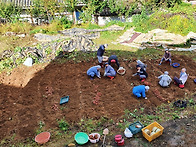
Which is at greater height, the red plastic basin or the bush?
the bush

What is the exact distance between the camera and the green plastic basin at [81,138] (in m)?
5.74

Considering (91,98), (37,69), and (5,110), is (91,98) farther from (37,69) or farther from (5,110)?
(37,69)

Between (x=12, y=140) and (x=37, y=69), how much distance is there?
5.09 m

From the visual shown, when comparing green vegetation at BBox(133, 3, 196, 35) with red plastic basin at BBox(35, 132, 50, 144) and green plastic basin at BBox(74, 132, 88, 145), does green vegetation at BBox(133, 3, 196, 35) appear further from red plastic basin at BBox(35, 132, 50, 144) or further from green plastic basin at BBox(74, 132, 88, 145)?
red plastic basin at BBox(35, 132, 50, 144)

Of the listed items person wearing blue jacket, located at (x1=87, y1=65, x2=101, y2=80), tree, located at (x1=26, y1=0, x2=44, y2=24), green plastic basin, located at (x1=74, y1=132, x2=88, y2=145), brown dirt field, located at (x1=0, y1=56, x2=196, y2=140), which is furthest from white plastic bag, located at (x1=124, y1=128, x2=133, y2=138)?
tree, located at (x1=26, y1=0, x2=44, y2=24)

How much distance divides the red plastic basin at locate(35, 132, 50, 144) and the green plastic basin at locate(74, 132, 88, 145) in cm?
94

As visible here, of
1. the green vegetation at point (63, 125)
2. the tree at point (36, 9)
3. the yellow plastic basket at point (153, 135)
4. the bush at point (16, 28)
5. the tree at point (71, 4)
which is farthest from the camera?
the tree at point (71, 4)

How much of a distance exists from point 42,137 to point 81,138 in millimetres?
1269

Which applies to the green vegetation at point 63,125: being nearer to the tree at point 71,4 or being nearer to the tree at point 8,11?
the tree at point 71,4

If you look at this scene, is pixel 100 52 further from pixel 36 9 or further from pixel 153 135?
pixel 36 9

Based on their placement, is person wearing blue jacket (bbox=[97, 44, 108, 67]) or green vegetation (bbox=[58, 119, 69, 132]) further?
person wearing blue jacket (bbox=[97, 44, 108, 67])

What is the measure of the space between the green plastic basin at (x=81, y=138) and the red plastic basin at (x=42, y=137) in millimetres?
937

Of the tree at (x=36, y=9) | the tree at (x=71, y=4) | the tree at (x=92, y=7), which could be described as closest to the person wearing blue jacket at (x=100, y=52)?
the tree at (x=92, y=7)

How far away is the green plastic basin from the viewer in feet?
18.8
